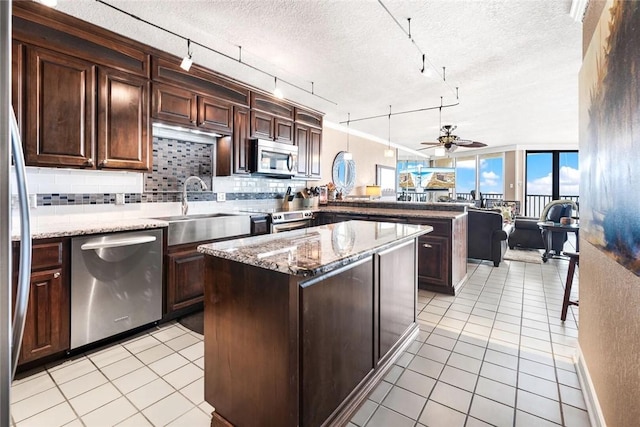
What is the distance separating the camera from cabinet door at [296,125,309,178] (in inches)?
187

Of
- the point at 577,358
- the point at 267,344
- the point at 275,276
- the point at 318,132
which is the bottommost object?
the point at 577,358

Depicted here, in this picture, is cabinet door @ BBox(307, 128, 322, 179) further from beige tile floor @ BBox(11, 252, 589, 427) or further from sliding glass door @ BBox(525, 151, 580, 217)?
sliding glass door @ BBox(525, 151, 580, 217)

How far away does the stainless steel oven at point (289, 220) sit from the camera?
→ 3.96 metres

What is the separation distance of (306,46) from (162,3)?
118cm

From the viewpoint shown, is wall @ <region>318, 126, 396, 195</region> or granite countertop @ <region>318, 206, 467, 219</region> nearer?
granite countertop @ <region>318, 206, 467, 219</region>

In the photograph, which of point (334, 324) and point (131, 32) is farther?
point (131, 32)

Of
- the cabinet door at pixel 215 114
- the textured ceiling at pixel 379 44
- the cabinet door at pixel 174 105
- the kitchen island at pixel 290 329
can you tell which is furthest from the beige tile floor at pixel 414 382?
the textured ceiling at pixel 379 44

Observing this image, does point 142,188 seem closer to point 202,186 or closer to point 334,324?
point 202,186

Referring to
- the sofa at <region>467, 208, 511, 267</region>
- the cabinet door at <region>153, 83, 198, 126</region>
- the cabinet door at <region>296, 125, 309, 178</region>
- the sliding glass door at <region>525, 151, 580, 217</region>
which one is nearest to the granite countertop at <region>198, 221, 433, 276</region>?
the cabinet door at <region>153, 83, 198, 126</region>

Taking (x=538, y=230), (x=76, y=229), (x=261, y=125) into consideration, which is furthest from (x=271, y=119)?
(x=538, y=230)

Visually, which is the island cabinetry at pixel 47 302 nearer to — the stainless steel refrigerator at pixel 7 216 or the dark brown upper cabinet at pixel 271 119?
the stainless steel refrigerator at pixel 7 216

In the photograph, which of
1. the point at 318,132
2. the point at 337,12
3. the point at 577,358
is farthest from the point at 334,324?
the point at 318,132

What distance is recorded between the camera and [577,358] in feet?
7.18

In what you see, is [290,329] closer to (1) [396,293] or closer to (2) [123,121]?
(1) [396,293]
